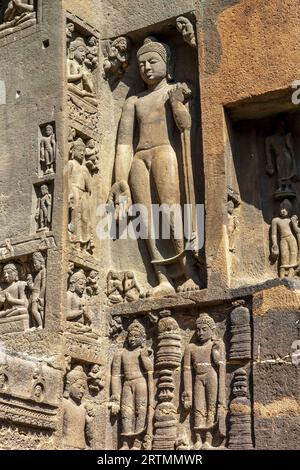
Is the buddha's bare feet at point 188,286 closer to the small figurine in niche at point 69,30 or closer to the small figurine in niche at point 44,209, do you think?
the small figurine in niche at point 44,209

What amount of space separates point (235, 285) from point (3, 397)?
2262mm

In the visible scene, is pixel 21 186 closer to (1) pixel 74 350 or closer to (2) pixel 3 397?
(1) pixel 74 350

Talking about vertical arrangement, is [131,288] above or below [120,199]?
below

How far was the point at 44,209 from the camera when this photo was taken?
942 cm

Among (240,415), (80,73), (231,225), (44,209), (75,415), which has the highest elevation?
(80,73)

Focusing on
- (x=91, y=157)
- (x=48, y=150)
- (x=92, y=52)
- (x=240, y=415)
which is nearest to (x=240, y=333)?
(x=240, y=415)

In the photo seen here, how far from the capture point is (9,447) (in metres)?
8.19

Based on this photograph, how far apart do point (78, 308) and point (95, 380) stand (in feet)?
2.22

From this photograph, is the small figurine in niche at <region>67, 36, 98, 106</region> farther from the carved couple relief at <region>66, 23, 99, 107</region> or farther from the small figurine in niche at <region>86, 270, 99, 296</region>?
the small figurine in niche at <region>86, 270, 99, 296</region>

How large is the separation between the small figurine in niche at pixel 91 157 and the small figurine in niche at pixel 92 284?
105 cm

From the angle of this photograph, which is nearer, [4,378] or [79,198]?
[4,378]

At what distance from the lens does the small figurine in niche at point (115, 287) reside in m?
9.51

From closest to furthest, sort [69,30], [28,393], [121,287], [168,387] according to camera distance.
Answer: [28,393]
[168,387]
[121,287]
[69,30]

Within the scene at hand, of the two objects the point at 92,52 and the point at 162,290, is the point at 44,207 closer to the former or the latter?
the point at 162,290
